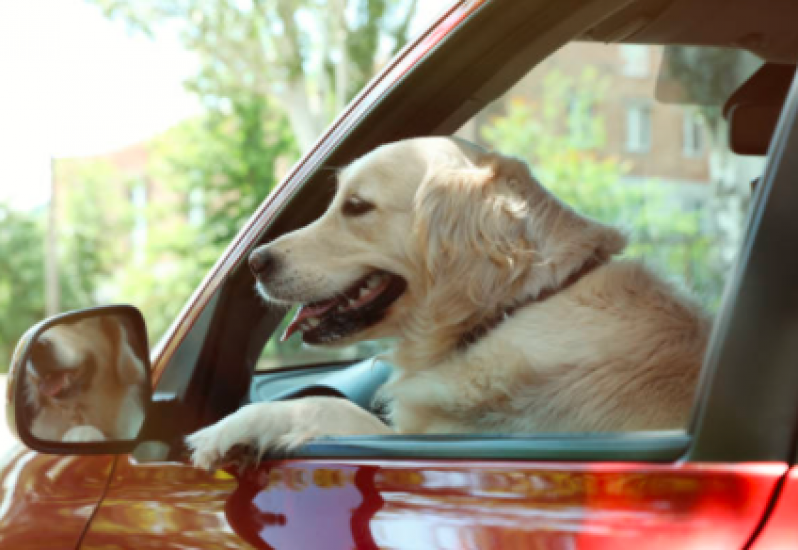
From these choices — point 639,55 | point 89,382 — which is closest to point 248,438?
point 89,382

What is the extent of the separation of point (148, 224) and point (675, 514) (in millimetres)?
30521

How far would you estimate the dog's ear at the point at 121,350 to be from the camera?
1.91 metres

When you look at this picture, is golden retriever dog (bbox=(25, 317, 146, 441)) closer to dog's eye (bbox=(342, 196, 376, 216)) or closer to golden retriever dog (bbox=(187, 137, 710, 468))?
golden retriever dog (bbox=(187, 137, 710, 468))

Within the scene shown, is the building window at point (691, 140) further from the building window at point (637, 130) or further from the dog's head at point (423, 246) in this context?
the dog's head at point (423, 246)

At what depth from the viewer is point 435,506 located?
4.35 feet

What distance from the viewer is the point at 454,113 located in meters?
2.20

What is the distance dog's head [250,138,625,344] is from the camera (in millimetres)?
1998

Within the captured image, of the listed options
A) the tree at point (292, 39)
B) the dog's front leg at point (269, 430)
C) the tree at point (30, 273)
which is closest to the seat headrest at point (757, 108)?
the dog's front leg at point (269, 430)

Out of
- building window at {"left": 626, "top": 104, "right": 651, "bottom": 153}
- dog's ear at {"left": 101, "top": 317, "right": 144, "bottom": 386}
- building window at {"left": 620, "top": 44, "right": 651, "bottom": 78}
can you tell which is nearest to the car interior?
dog's ear at {"left": 101, "top": 317, "right": 144, "bottom": 386}

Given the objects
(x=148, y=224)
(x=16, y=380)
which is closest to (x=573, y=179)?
(x=148, y=224)

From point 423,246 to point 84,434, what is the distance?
2.65 feet

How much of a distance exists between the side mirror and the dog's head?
1.13ft

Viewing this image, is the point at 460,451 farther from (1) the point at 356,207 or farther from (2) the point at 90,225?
(2) the point at 90,225

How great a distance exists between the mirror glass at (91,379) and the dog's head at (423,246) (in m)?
0.35
